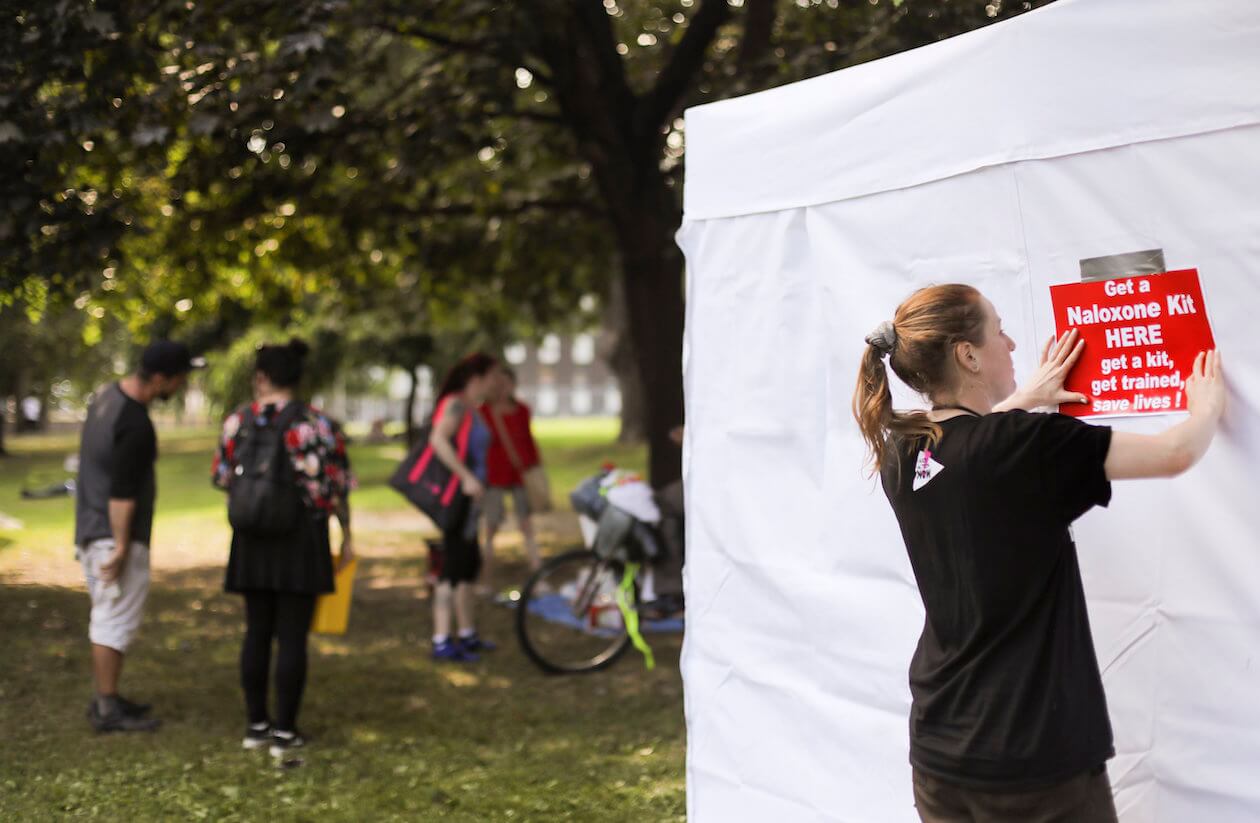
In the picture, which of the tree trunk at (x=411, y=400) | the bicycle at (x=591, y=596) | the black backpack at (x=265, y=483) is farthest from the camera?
the tree trunk at (x=411, y=400)

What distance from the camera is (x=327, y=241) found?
453 inches

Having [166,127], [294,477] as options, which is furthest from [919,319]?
[166,127]

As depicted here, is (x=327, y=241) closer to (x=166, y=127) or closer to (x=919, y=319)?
(x=166, y=127)

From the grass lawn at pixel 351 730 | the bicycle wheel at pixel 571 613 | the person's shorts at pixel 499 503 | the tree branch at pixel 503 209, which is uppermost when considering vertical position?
the tree branch at pixel 503 209

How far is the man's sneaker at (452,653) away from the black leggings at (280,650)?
183cm

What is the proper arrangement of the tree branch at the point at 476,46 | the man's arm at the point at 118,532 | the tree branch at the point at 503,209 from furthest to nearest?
the tree branch at the point at 503,209 < the tree branch at the point at 476,46 < the man's arm at the point at 118,532

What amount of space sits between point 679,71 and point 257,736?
5702 mm

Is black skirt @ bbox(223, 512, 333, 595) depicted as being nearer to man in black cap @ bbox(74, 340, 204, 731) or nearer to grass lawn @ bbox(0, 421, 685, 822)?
man in black cap @ bbox(74, 340, 204, 731)

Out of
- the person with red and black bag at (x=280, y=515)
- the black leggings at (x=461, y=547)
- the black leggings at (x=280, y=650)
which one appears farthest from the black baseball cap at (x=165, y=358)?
the black leggings at (x=461, y=547)

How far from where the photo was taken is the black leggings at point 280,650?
5656mm

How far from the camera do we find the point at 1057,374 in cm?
297

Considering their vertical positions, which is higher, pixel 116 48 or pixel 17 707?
pixel 116 48

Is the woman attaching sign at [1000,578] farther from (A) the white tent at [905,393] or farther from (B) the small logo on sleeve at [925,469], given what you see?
(A) the white tent at [905,393]

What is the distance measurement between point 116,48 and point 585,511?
3.67 metres
